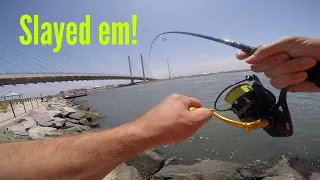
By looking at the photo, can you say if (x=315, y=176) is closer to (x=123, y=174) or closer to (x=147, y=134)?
(x=123, y=174)

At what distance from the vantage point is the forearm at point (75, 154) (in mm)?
1065

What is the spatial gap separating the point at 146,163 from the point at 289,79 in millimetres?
4869

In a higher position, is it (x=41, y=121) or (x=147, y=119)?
(x=147, y=119)

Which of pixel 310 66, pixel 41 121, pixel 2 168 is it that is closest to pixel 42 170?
pixel 2 168

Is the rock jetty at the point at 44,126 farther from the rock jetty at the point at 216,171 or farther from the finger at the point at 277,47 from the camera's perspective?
the finger at the point at 277,47

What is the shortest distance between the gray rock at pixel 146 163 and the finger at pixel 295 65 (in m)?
4.64

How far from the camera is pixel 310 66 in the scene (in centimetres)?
171

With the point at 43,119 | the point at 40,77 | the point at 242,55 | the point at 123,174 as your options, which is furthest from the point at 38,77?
the point at 242,55

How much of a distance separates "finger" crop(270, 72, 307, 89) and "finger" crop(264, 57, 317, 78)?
0.03m

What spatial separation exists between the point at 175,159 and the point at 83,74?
189 feet

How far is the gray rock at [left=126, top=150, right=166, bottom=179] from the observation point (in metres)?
5.79

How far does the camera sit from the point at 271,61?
1.80 metres

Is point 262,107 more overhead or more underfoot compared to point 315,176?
more overhead

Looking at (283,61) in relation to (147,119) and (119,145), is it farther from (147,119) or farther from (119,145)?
(119,145)
